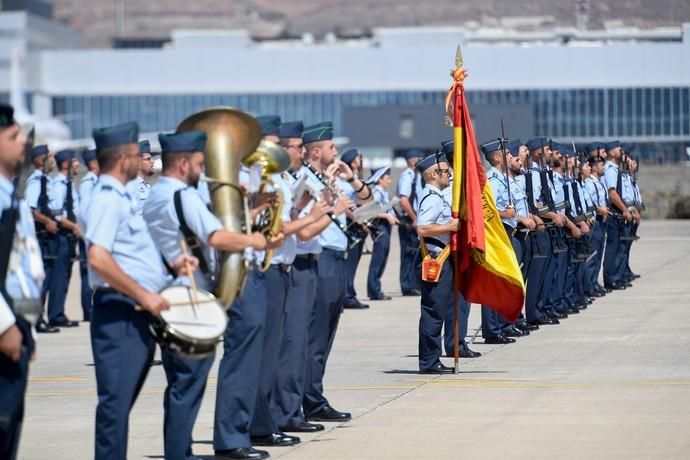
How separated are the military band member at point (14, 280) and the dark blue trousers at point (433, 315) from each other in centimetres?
688

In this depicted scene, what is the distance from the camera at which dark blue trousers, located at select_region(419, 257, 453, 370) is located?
1426 centimetres

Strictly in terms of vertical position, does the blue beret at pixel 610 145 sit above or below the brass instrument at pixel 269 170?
above

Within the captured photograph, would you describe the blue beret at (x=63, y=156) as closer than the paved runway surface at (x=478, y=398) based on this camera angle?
No

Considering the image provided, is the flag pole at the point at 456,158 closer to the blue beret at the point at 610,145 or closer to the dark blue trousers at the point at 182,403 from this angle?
the dark blue trousers at the point at 182,403

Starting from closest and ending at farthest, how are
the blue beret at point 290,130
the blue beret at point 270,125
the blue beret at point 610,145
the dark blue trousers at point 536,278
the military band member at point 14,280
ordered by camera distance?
the military band member at point 14,280, the blue beret at point 270,125, the blue beret at point 290,130, the dark blue trousers at point 536,278, the blue beret at point 610,145

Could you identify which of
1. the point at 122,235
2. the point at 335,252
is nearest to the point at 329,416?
the point at 335,252

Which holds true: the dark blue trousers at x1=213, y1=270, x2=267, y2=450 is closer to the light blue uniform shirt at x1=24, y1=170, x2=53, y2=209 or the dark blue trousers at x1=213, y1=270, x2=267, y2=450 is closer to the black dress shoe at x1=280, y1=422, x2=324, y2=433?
the black dress shoe at x1=280, y1=422, x2=324, y2=433

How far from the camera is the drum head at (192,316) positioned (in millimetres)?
8422

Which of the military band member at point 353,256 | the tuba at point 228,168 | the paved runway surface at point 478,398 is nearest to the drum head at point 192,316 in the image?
the tuba at point 228,168

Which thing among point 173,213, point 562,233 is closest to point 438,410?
point 173,213

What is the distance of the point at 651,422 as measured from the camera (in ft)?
35.9

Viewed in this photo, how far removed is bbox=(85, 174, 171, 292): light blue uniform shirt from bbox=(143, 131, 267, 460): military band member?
309mm

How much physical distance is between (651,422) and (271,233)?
3088mm

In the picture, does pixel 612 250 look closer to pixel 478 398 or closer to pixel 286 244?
pixel 478 398
